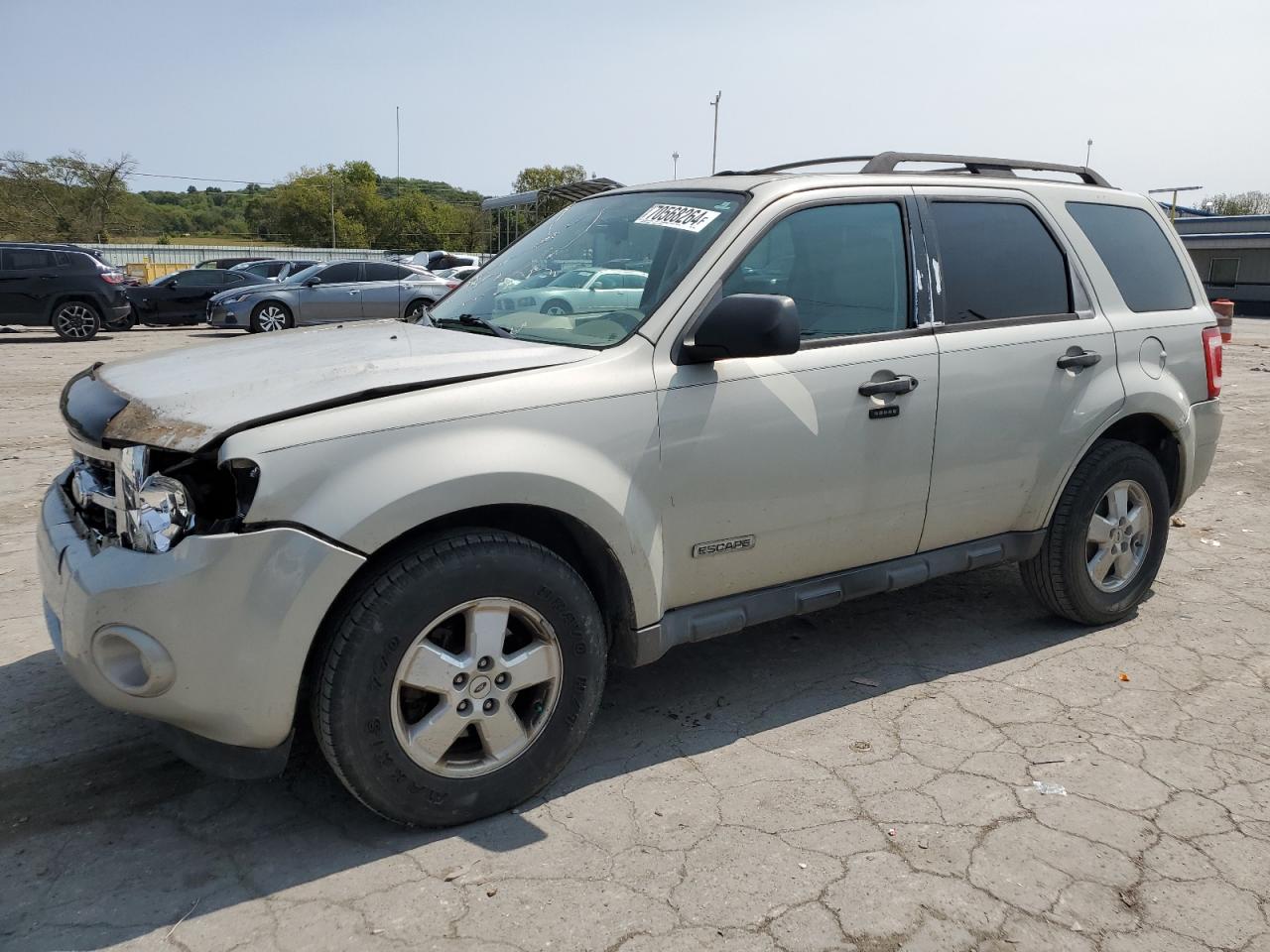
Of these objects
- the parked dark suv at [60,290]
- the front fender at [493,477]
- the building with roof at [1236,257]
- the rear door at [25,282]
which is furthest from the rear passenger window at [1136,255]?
the building with roof at [1236,257]

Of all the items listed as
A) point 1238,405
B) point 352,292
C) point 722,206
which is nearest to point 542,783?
point 722,206

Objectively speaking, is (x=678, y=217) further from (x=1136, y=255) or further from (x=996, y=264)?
(x=1136, y=255)

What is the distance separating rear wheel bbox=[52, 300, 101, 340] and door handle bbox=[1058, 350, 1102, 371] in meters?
18.0

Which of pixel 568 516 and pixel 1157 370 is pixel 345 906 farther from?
pixel 1157 370

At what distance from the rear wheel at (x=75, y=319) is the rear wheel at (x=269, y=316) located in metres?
2.59

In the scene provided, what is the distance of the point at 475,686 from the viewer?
2.85 m

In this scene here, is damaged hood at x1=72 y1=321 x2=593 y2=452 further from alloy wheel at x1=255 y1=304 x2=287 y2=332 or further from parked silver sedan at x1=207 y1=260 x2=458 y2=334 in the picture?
alloy wheel at x1=255 y1=304 x2=287 y2=332

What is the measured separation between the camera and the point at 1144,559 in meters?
4.61

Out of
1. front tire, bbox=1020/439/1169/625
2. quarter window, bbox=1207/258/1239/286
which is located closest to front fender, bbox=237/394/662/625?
front tire, bbox=1020/439/1169/625

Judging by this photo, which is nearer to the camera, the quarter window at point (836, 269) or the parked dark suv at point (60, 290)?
the quarter window at point (836, 269)

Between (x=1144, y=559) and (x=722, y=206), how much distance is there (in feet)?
8.51

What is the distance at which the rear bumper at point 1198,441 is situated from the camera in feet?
15.2

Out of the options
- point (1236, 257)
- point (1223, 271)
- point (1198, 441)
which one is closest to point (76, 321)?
point (1198, 441)

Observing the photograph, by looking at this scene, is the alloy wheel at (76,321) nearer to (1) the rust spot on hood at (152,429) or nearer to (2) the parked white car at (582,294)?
(2) the parked white car at (582,294)
